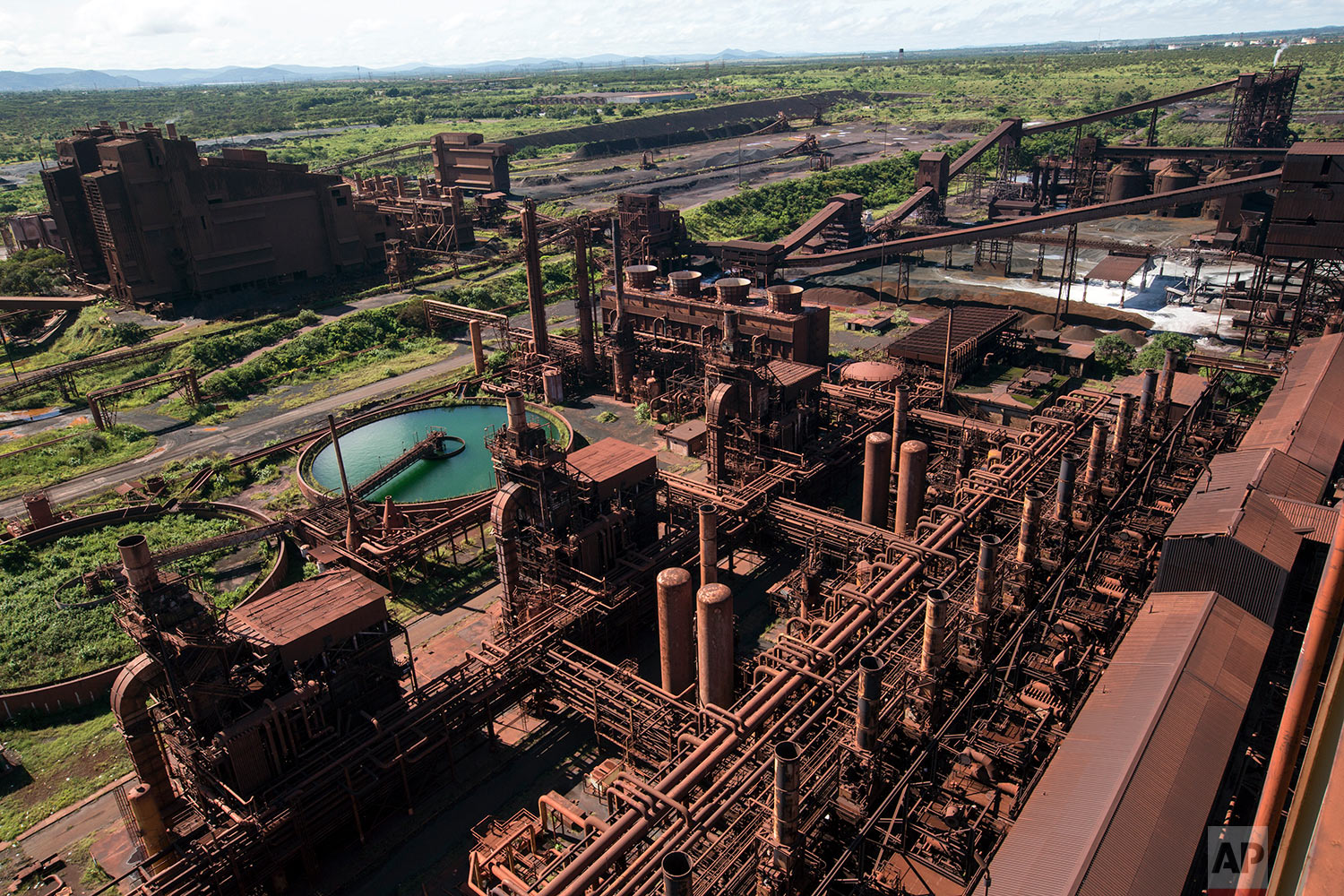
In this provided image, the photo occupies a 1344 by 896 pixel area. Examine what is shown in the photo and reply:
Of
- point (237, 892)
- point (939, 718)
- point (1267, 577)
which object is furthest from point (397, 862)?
point (1267, 577)

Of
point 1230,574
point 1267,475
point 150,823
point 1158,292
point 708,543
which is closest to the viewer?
point 150,823

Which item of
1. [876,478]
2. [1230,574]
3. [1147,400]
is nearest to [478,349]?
[876,478]

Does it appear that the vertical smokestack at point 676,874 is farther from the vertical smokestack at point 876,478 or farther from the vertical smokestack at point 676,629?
the vertical smokestack at point 876,478

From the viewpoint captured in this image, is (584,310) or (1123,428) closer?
(1123,428)

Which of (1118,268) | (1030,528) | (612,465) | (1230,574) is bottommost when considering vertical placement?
(1118,268)

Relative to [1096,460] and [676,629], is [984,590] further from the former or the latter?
[1096,460]
